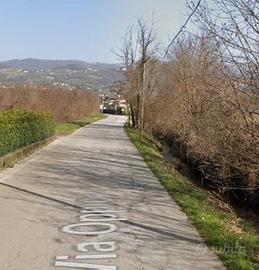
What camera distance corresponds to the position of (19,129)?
689 inches

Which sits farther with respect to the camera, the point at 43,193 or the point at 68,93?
the point at 68,93

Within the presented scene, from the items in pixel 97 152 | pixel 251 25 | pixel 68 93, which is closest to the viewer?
pixel 251 25

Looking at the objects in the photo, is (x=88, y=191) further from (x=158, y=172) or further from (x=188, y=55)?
(x=188, y=55)

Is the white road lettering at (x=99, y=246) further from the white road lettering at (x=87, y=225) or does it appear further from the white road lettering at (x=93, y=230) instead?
the white road lettering at (x=87, y=225)

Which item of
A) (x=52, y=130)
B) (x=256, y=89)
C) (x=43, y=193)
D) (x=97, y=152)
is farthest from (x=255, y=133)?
(x=52, y=130)

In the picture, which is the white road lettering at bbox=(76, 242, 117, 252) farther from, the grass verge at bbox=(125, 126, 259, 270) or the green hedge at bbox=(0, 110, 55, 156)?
the green hedge at bbox=(0, 110, 55, 156)

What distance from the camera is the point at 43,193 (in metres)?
10.8

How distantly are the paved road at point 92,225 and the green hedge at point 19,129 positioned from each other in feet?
4.51

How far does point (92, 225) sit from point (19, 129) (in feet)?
33.8

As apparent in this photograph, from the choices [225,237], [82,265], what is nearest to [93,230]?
[82,265]

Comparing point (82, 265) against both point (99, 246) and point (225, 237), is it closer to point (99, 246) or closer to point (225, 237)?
point (99, 246)

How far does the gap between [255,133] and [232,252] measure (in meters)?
4.49

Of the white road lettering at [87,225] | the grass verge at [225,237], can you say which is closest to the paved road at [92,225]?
the white road lettering at [87,225]

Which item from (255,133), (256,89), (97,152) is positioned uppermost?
(256,89)
